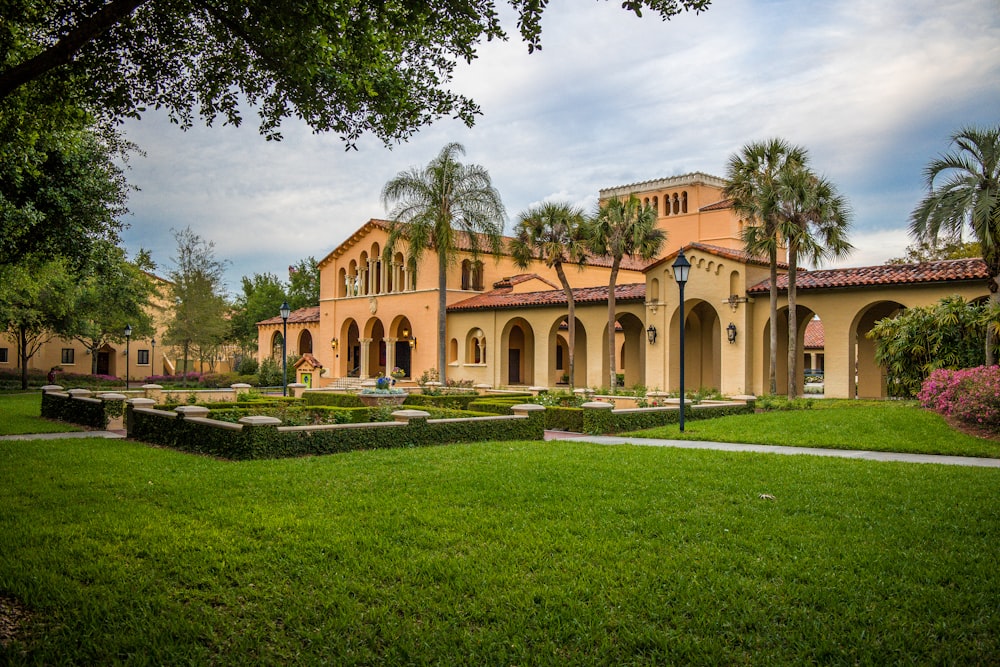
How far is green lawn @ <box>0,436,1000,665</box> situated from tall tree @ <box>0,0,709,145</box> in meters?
4.33

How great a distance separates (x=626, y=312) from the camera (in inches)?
1224

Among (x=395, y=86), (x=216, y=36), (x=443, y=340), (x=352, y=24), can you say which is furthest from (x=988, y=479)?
(x=443, y=340)

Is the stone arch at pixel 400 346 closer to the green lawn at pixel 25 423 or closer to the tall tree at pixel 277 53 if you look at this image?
the green lawn at pixel 25 423

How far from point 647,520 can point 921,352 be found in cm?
1728

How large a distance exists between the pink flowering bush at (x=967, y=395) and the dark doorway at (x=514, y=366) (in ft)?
81.3

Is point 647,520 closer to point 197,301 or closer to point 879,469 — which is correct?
point 879,469

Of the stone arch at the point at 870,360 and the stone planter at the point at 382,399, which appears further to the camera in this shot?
the stone arch at the point at 870,360

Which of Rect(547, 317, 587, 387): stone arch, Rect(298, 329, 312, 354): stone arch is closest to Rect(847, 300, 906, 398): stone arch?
Rect(547, 317, 587, 387): stone arch

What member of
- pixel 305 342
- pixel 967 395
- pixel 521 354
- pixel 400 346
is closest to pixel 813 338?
pixel 521 354

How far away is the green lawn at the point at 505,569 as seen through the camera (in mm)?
4258

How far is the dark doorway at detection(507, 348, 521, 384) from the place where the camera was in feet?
132


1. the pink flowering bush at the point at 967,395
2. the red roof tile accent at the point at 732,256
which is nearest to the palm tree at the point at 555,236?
the red roof tile accent at the point at 732,256

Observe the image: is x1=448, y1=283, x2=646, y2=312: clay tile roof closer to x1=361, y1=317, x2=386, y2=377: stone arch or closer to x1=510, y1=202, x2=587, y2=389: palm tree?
x1=510, y1=202, x2=587, y2=389: palm tree

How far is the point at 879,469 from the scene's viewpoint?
10250 millimetres
